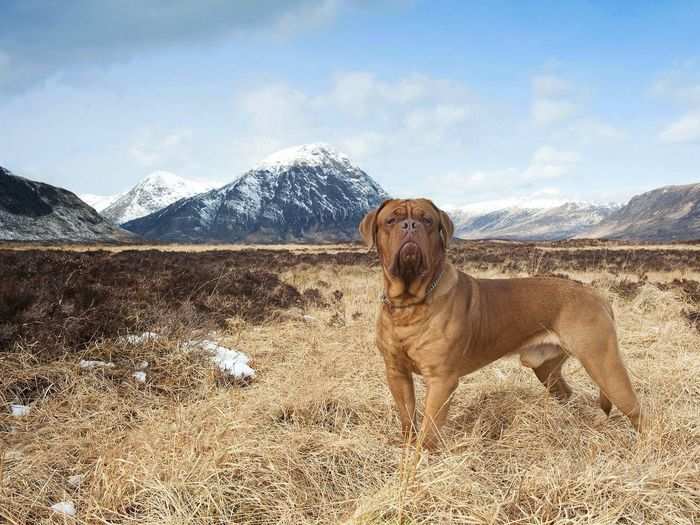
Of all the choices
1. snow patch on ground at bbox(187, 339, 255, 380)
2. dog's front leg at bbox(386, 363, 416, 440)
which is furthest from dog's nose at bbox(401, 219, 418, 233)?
snow patch on ground at bbox(187, 339, 255, 380)

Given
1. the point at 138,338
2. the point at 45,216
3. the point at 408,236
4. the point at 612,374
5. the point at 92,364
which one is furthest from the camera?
the point at 45,216

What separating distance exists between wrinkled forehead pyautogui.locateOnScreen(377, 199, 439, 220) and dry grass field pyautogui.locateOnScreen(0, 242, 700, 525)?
147 centimetres

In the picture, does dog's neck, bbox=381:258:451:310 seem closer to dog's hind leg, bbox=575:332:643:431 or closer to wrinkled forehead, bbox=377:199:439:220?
wrinkled forehead, bbox=377:199:439:220

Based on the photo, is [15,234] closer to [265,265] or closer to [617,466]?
[265,265]

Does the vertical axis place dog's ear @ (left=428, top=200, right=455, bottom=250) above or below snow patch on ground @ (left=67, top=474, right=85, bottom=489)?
above

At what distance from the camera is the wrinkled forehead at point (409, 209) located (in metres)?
3.34

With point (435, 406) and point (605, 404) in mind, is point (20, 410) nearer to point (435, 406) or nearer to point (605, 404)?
point (435, 406)

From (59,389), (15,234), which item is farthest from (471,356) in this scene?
(15,234)

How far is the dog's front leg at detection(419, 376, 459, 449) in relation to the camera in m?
3.12

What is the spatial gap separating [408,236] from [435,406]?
109 cm

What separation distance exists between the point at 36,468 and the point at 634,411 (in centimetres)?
385

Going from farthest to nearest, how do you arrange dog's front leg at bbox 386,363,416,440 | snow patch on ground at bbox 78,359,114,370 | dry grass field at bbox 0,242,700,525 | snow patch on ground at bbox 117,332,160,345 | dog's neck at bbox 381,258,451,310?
snow patch on ground at bbox 117,332,160,345 → snow patch on ground at bbox 78,359,114,370 → dog's front leg at bbox 386,363,416,440 → dog's neck at bbox 381,258,451,310 → dry grass field at bbox 0,242,700,525

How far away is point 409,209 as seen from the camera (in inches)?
132

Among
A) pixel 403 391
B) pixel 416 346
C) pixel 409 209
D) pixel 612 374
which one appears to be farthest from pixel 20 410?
pixel 612 374
